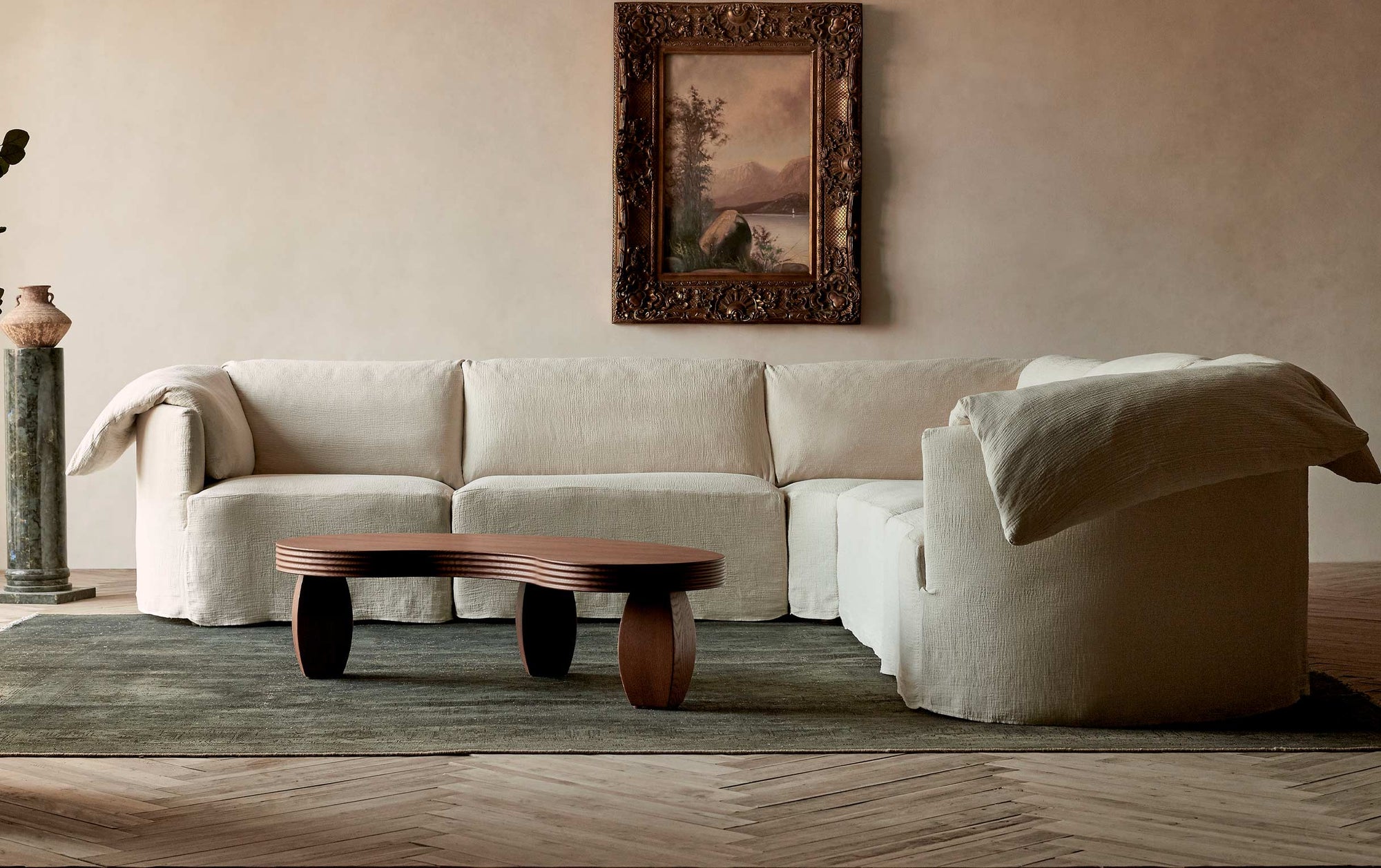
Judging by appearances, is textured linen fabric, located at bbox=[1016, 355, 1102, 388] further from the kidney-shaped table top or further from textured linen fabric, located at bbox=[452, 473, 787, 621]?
the kidney-shaped table top

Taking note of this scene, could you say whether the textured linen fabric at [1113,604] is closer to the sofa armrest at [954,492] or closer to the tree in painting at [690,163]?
the sofa armrest at [954,492]

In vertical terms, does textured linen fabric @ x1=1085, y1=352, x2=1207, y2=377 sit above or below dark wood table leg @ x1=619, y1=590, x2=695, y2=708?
above

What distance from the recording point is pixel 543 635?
289 cm

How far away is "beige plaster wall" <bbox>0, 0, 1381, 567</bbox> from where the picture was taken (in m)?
4.69

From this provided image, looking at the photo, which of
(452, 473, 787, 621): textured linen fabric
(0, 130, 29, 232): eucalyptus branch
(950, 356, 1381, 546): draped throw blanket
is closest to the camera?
(0, 130, 29, 232): eucalyptus branch

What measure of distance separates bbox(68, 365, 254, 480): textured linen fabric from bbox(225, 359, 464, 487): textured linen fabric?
27 centimetres

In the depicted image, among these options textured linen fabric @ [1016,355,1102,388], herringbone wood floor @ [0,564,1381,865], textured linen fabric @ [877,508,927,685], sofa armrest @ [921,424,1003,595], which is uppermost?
textured linen fabric @ [1016,355,1102,388]

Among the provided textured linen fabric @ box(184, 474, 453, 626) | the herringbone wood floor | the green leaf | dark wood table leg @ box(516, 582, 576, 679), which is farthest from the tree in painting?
the green leaf

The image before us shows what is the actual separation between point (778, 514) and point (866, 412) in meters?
0.65

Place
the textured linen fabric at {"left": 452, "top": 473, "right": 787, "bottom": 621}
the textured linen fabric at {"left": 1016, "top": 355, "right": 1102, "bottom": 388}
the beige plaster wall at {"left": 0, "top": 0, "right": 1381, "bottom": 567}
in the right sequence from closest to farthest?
the textured linen fabric at {"left": 452, "top": 473, "right": 787, "bottom": 621} < the textured linen fabric at {"left": 1016, "top": 355, "right": 1102, "bottom": 388} < the beige plaster wall at {"left": 0, "top": 0, "right": 1381, "bottom": 567}

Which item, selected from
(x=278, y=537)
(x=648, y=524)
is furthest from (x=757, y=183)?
(x=278, y=537)

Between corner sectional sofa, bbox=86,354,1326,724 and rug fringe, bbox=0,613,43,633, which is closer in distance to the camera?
corner sectional sofa, bbox=86,354,1326,724

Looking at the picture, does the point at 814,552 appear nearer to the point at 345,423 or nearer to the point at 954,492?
the point at 954,492

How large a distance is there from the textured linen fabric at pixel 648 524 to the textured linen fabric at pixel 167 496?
0.77 metres
